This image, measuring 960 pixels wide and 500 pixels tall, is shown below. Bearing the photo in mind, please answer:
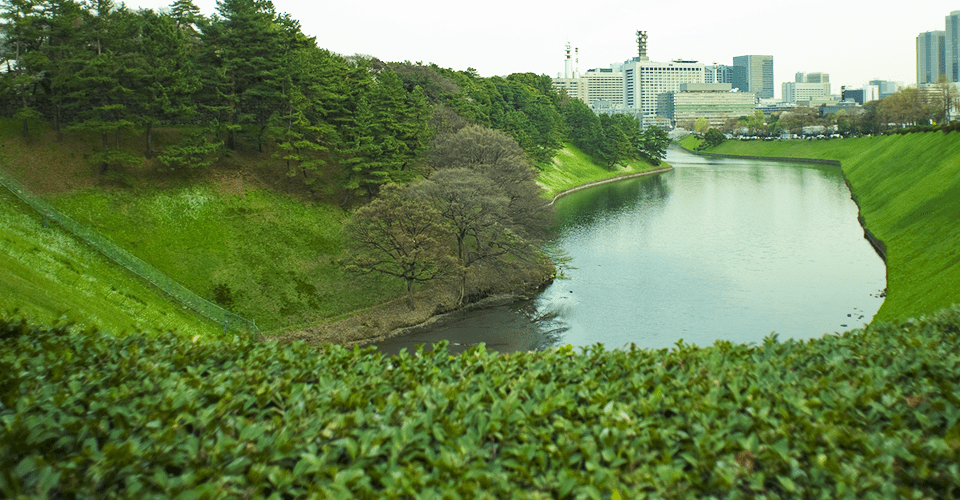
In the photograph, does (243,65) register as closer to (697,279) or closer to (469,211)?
(469,211)

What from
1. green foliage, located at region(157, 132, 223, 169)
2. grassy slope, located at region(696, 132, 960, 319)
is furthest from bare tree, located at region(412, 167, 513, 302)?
grassy slope, located at region(696, 132, 960, 319)

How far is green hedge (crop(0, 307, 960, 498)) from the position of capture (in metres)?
5.87

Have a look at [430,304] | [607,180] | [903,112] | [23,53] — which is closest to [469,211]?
[430,304]

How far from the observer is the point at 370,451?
20.8ft

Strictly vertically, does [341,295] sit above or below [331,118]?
below

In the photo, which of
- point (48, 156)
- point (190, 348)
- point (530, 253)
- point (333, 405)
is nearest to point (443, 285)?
point (530, 253)

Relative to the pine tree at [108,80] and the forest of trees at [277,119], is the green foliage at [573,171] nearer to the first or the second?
the forest of trees at [277,119]

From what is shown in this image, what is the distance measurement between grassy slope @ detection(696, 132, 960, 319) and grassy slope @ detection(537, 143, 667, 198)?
33.2 m

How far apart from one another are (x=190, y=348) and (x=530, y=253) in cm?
2898

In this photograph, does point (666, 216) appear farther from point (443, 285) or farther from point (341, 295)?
point (341, 295)

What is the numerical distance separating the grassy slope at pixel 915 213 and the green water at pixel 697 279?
5.48ft

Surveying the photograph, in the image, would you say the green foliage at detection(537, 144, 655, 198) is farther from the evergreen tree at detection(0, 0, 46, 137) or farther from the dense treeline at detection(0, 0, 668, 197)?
the evergreen tree at detection(0, 0, 46, 137)

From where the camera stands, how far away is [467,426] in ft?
23.4

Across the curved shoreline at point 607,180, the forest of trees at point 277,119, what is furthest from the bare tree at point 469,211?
the curved shoreline at point 607,180
